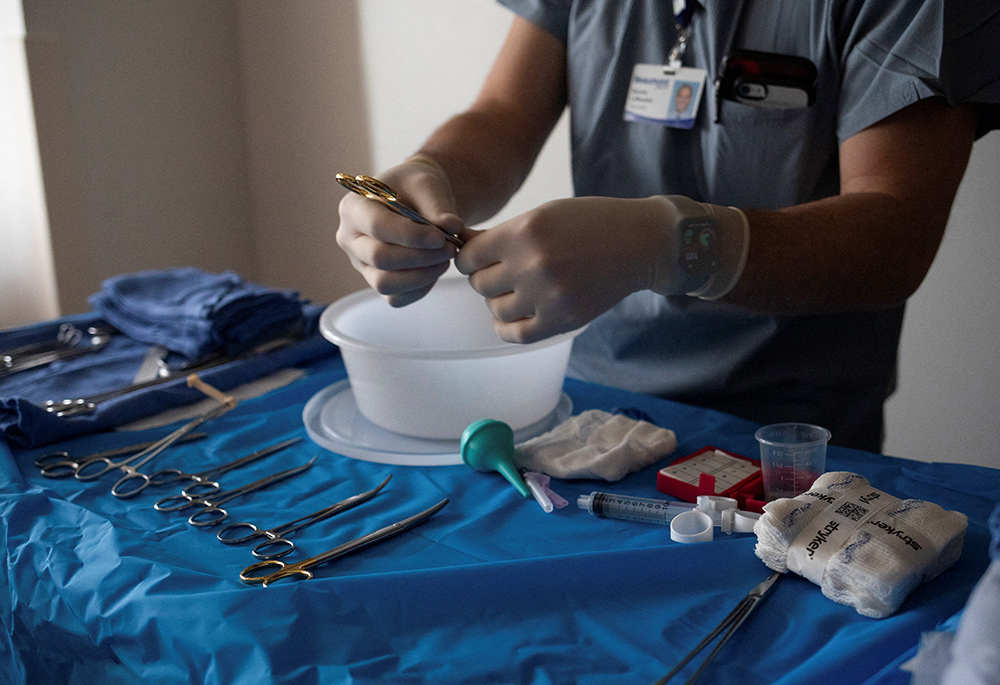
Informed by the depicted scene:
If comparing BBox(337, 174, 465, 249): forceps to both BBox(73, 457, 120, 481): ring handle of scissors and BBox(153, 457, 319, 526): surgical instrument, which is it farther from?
BBox(73, 457, 120, 481): ring handle of scissors

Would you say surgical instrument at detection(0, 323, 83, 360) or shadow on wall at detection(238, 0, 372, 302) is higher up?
shadow on wall at detection(238, 0, 372, 302)

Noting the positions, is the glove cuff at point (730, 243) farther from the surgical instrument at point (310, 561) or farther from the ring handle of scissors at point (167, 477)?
the ring handle of scissors at point (167, 477)

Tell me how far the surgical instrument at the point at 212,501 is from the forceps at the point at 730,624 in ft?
1.45

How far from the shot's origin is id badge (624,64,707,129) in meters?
1.04

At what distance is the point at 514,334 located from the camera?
0.78m

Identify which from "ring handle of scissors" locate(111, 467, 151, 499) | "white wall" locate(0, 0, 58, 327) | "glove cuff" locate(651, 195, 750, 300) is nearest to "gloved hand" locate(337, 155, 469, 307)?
"glove cuff" locate(651, 195, 750, 300)

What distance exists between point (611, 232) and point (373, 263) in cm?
25

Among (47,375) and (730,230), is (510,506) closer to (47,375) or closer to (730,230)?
(730,230)

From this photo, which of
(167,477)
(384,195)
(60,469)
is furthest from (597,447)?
(60,469)

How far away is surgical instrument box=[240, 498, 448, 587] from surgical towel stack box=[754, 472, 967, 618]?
11.9 inches

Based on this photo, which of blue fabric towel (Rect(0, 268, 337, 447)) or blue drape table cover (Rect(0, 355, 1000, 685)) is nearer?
blue drape table cover (Rect(0, 355, 1000, 685))

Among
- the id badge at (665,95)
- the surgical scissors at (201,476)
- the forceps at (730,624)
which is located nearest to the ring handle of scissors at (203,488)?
the surgical scissors at (201,476)

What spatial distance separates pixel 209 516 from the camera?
738mm

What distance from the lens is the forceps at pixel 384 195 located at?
29.3 inches
